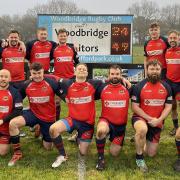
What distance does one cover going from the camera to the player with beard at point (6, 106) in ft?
18.4

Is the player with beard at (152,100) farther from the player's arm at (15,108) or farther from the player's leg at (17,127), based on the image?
the player's arm at (15,108)

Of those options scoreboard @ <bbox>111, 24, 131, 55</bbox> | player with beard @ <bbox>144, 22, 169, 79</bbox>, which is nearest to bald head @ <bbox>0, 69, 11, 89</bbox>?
player with beard @ <bbox>144, 22, 169, 79</bbox>

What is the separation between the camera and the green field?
4.90 metres

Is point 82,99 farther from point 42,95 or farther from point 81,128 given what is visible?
point 42,95

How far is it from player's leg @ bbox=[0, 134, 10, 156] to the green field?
9 centimetres

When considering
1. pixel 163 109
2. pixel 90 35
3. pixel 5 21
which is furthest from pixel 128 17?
pixel 5 21

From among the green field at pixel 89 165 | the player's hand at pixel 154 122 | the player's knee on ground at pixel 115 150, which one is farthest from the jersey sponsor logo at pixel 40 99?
the player's hand at pixel 154 122

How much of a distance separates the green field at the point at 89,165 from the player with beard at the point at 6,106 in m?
0.25

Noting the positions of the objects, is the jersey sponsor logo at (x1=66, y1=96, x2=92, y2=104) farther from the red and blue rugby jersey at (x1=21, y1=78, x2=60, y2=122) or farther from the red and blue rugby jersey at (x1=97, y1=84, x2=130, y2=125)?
the red and blue rugby jersey at (x1=21, y1=78, x2=60, y2=122)

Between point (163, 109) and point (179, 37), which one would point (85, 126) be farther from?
point (179, 37)

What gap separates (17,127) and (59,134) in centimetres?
66

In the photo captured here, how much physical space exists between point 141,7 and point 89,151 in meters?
57.6

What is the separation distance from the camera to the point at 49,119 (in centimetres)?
580

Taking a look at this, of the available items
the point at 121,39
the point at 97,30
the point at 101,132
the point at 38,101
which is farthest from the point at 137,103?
the point at 97,30
